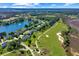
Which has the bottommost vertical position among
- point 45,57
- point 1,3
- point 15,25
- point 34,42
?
point 45,57

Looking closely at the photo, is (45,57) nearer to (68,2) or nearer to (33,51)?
(33,51)

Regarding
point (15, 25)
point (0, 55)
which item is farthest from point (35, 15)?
point (0, 55)

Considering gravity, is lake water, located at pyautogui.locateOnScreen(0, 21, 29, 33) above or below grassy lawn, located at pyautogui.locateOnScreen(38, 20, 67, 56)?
above

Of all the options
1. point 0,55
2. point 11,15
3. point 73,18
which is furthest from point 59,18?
point 0,55

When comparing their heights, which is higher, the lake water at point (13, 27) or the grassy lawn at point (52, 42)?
the lake water at point (13, 27)

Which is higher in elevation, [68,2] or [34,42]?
[68,2]

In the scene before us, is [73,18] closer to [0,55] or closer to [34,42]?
[34,42]

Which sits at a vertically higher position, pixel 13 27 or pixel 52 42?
pixel 13 27
